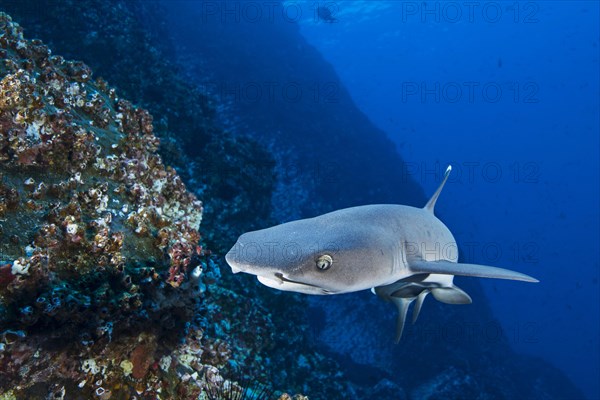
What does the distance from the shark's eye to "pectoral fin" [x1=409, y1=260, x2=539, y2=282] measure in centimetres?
133

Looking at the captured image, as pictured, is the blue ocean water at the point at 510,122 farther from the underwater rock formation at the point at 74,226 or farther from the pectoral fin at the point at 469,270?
the pectoral fin at the point at 469,270

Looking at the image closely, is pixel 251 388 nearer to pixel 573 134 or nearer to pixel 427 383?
pixel 427 383

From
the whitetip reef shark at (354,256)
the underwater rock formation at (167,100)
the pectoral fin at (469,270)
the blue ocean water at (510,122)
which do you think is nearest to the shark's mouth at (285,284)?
the whitetip reef shark at (354,256)

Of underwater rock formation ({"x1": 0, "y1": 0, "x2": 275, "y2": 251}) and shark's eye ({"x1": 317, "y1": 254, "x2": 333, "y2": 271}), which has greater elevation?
shark's eye ({"x1": 317, "y1": 254, "x2": 333, "y2": 271})

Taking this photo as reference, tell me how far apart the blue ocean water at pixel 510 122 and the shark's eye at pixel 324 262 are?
6192 centimetres

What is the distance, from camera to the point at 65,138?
3.20m

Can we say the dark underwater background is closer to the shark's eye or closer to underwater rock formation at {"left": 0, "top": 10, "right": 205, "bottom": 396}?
underwater rock formation at {"left": 0, "top": 10, "right": 205, "bottom": 396}

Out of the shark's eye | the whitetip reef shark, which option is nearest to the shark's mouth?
the whitetip reef shark

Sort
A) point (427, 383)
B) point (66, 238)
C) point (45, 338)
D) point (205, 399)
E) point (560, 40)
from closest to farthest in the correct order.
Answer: point (45, 338)
point (66, 238)
point (205, 399)
point (427, 383)
point (560, 40)

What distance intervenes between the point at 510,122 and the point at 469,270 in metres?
147

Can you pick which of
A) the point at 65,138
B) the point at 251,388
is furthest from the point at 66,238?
the point at 251,388

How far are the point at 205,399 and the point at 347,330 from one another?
1223cm

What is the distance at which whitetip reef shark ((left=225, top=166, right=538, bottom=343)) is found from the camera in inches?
100

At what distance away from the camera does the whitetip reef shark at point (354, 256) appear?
2.55 meters
